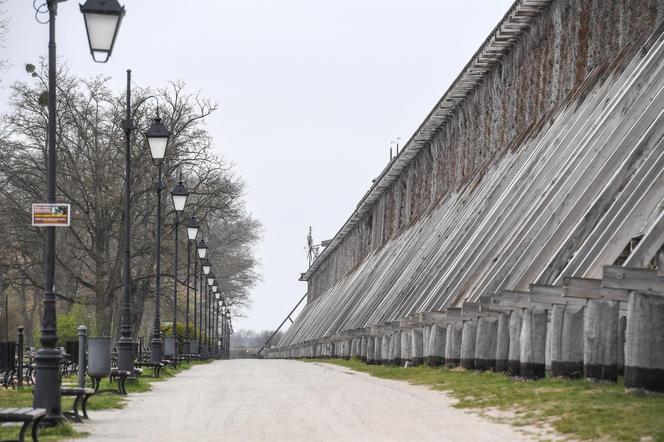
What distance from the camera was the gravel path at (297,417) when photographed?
1184 cm

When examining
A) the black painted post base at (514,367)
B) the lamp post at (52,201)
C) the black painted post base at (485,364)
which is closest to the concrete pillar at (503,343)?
the black painted post base at (514,367)

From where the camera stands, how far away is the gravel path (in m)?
11.8

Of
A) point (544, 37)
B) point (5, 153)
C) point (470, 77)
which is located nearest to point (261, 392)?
point (544, 37)

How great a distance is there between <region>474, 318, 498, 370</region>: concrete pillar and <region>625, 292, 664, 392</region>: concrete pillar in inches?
290

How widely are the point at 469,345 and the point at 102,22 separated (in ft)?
32.9

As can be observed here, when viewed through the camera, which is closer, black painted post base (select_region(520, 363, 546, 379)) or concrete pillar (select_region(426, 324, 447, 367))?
black painted post base (select_region(520, 363, 546, 379))

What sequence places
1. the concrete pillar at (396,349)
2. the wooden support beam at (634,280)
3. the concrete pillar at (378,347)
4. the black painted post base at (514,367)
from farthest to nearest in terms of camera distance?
the concrete pillar at (378,347)
the concrete pillar at (396,349)
the black painted post base at (514,367)
the wooden support beam at (634,280)

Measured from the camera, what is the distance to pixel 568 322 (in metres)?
16.1

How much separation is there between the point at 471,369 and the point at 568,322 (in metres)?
5.93

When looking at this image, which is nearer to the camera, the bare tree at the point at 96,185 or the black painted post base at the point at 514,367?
the black painted post base at the point at 514,367

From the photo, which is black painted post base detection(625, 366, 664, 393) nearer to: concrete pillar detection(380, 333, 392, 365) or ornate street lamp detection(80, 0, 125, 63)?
ornate street lamp detection(80, 0, 125, 63)

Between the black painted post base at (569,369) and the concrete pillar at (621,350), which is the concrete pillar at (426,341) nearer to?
the black painted post base at (569,369)

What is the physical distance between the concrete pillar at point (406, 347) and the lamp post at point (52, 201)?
14724 millimetres

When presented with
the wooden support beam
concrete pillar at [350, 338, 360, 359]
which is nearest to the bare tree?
concrete pillar at [350, 338, 360, 359]
